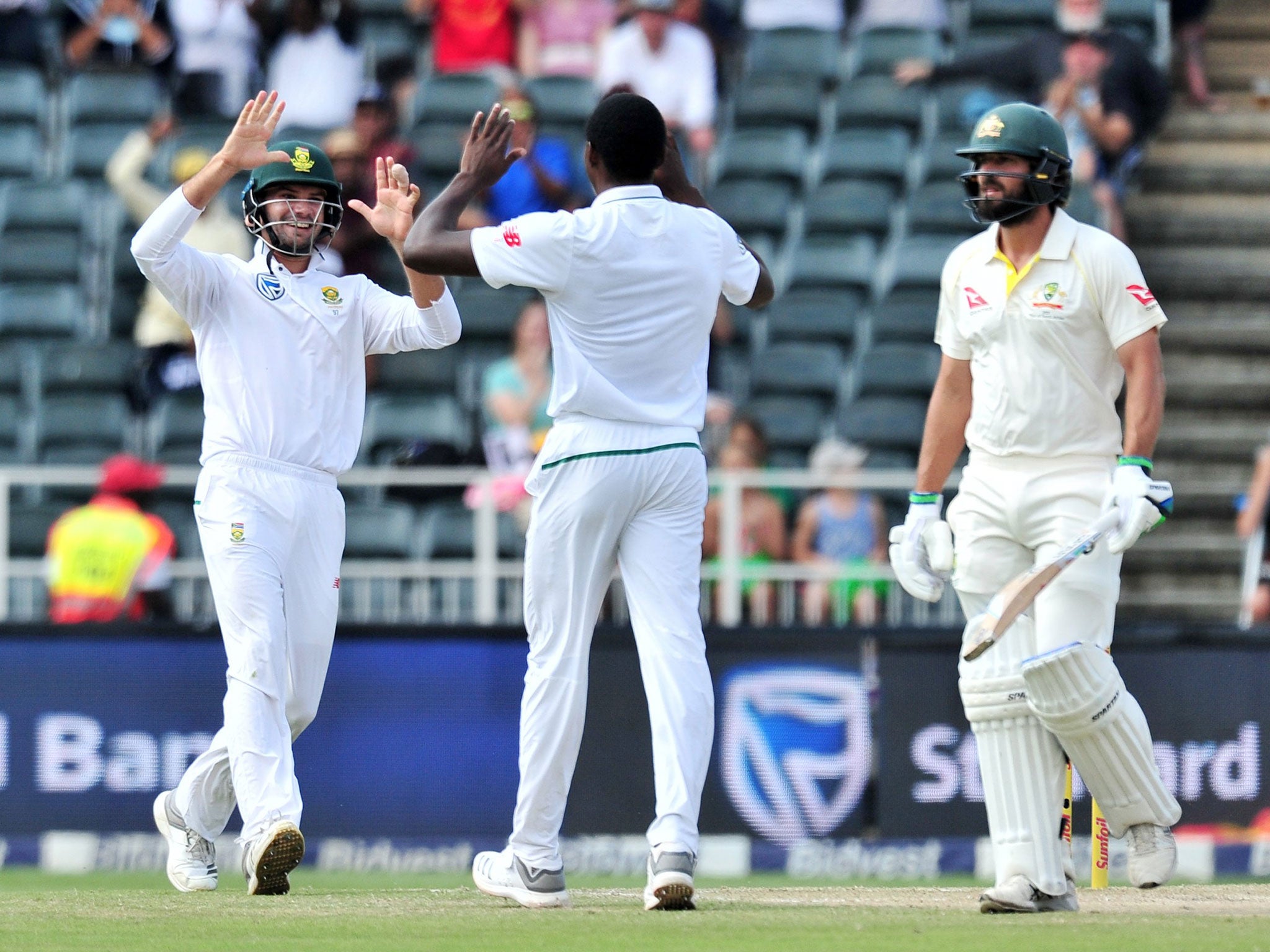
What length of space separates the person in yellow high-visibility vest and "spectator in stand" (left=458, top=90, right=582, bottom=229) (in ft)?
9.00

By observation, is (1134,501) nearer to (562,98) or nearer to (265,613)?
(265,613)

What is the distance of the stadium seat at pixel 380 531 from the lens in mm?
10992

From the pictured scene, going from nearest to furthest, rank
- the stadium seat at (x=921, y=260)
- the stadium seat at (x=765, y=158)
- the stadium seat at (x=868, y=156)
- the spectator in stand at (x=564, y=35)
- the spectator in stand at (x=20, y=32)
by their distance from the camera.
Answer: the stadium seat at (x=921, y=260) → the stadium seat at (x=868, y=156) → the stadium seat at (x=765, y=158) → the spectator in stand at (x=564, y=35) → the spectator in stand at (x=20, y=32)

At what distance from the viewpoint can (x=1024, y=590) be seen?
6098 mm

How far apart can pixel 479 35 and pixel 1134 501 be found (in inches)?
350

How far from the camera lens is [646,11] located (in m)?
13.7

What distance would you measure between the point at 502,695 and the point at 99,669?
1.80 metres

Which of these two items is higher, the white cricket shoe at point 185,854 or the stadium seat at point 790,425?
the stadium seat at point 790,425

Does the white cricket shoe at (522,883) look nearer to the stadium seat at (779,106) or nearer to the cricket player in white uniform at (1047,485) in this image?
the cricket player in white uniform at (1047,485)

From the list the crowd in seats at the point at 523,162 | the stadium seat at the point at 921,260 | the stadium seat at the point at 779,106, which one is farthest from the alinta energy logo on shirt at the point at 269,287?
the stadium seat at the point at 779,106

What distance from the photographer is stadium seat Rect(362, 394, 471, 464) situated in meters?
11.8

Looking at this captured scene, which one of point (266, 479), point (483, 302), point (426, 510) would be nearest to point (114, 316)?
point (483, 302)

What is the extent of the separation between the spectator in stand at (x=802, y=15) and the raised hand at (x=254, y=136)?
808cm

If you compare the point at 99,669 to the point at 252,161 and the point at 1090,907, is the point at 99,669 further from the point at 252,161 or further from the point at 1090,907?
the point at 1090,907
